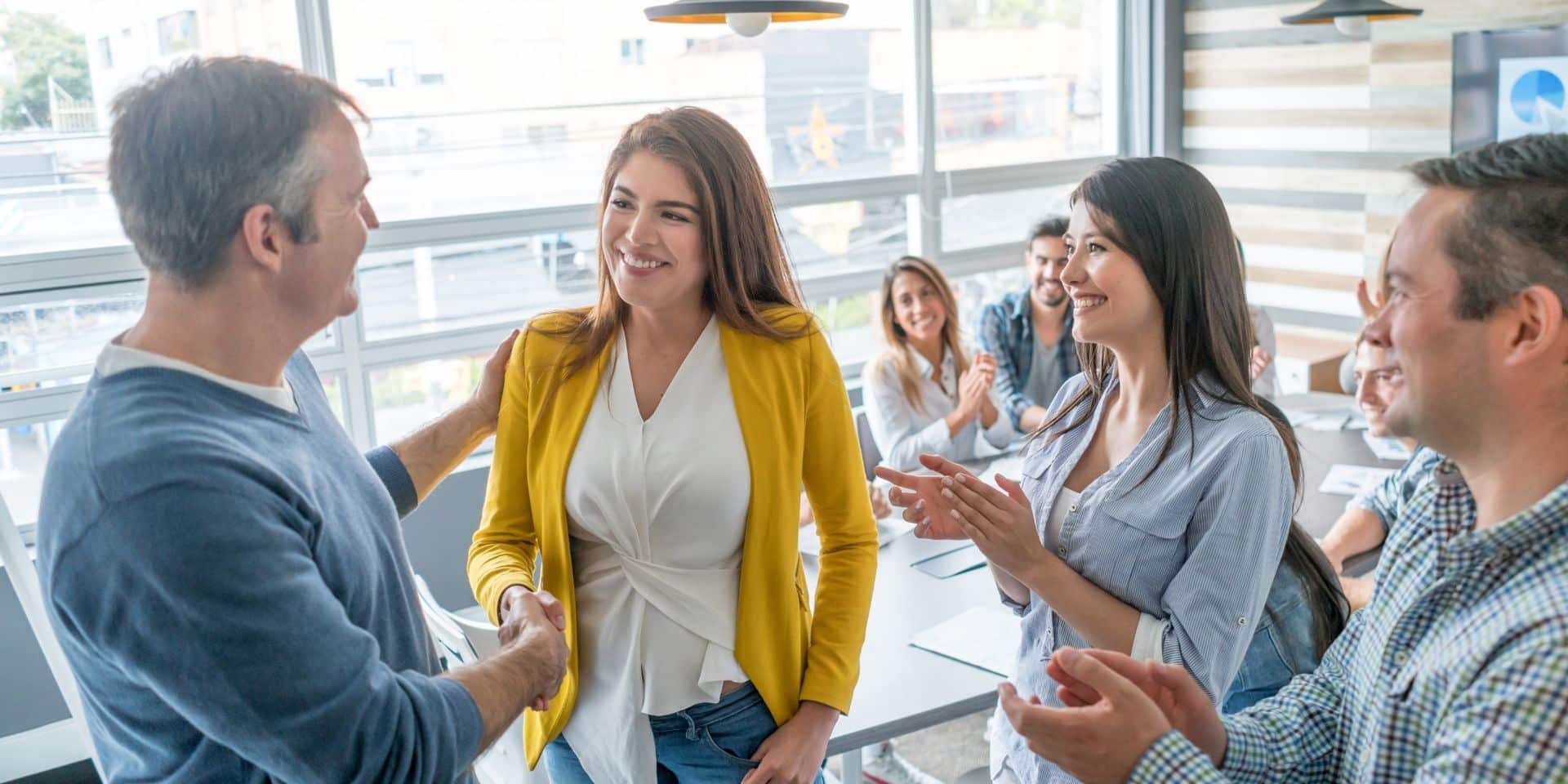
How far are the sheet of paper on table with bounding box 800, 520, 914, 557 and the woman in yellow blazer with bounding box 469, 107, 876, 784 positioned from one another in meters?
1.06

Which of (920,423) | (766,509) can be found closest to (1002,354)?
(920,423)

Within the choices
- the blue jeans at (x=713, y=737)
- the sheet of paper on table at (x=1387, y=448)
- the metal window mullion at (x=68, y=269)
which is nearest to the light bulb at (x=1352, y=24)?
the sheet of paper on table at (x=1387, y=448)

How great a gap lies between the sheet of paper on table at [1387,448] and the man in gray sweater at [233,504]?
9.73 feet

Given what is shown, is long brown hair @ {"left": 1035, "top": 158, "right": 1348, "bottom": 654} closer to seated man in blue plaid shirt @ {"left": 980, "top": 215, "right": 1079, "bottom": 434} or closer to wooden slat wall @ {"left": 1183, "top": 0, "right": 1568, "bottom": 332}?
seated man in blue plaid shirt @ {"left": 980, "top": 215, "right": 1079, "bottom": 434}

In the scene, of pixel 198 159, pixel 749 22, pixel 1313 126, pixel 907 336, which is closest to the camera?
pixel 198 159

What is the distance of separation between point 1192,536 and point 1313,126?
15.6ft

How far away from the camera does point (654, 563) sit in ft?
5.56

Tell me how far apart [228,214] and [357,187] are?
0.17 m

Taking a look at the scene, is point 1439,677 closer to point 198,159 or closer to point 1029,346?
point 198,159

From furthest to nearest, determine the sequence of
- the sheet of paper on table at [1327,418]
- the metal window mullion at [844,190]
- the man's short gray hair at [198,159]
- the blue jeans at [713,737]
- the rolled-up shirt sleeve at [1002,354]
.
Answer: the metal window mullion at [844,190]
the rolled-up shirt sleeve at [1002,354]
the sheet of paper on table at [1327,418]
the blue jeans at [713,737]
the man's short gray hair at [198,159]

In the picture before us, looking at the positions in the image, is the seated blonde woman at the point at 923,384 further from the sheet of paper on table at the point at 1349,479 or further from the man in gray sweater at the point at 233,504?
the man in gray sweater at the point at 233,504

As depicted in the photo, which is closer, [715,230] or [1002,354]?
[715,230]

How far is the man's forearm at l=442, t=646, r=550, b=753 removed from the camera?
51.1 inches

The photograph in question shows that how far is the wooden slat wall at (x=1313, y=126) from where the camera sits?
5203mm
